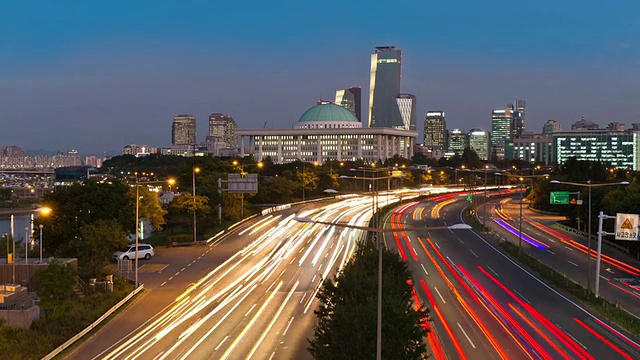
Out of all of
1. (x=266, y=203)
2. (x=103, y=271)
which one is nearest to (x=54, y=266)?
(x=103, y=271)

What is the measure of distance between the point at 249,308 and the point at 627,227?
78.8 ft

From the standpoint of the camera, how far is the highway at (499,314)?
29641 mm

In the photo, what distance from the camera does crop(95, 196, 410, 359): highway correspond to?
30.0 meters

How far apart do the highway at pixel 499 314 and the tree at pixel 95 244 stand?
20667mm

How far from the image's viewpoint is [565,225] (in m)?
86.2

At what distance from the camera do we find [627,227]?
139 feet

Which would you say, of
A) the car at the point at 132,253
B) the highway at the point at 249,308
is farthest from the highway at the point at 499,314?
the car at the point at 132,253

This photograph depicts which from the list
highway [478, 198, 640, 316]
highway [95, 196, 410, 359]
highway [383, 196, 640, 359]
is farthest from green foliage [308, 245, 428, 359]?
highway [478, 198, 640, 316]

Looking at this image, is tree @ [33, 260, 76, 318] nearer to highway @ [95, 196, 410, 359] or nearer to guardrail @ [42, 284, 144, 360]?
guardrail @ [42, 284, 144, 360]

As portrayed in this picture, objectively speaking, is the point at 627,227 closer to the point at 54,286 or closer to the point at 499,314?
the point at 499,314

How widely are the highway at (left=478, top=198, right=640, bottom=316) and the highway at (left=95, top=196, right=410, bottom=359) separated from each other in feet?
58.1

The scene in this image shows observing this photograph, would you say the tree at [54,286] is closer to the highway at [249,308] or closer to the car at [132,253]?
the highway at [249,308]

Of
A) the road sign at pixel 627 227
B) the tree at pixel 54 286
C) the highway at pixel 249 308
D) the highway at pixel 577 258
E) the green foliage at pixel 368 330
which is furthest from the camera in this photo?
the highway at pixel 577 258

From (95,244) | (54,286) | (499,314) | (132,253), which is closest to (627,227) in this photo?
(499,314)
